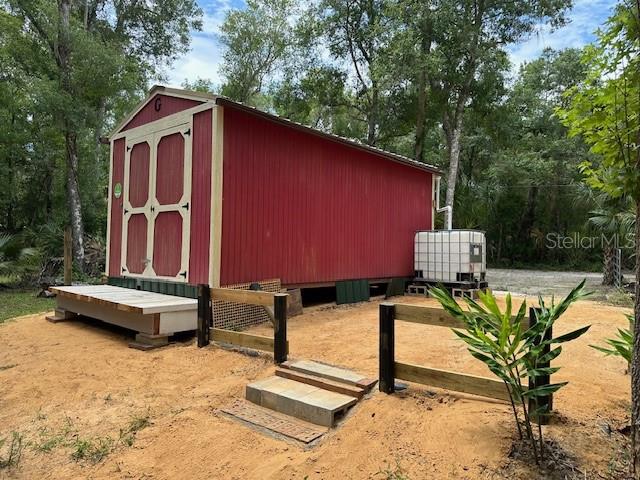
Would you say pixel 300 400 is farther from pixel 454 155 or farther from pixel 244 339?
pixel 454 155

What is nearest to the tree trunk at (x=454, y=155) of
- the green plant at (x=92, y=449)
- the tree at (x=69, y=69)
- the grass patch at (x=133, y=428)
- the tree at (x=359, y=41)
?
the tree at (x=359, y=41)

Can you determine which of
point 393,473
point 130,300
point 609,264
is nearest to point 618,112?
point 393,473

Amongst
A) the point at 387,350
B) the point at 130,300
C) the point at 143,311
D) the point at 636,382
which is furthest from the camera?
the point at 130,300

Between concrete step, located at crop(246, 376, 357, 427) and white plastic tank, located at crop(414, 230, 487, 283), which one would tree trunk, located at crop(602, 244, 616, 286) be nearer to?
white plastic tank, located at crop(414, 230, 487, 283)

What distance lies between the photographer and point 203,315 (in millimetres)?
4645

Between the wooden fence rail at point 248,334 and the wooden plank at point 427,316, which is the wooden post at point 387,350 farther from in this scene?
the wooden fence rail at point 248,334

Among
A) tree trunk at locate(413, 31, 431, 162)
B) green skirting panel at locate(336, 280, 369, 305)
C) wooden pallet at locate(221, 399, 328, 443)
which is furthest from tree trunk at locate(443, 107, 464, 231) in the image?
wooden pallet at locate(221, 399, 328, 443)

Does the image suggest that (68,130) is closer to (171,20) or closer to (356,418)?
(171,20)

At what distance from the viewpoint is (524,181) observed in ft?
59.9

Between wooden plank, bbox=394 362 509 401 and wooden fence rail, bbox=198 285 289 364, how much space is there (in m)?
1.24

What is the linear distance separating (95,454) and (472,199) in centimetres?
1766

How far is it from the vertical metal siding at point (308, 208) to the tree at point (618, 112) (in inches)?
171

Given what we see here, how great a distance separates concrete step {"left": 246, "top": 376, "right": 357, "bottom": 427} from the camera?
2783mm

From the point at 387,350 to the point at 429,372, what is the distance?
320mm
